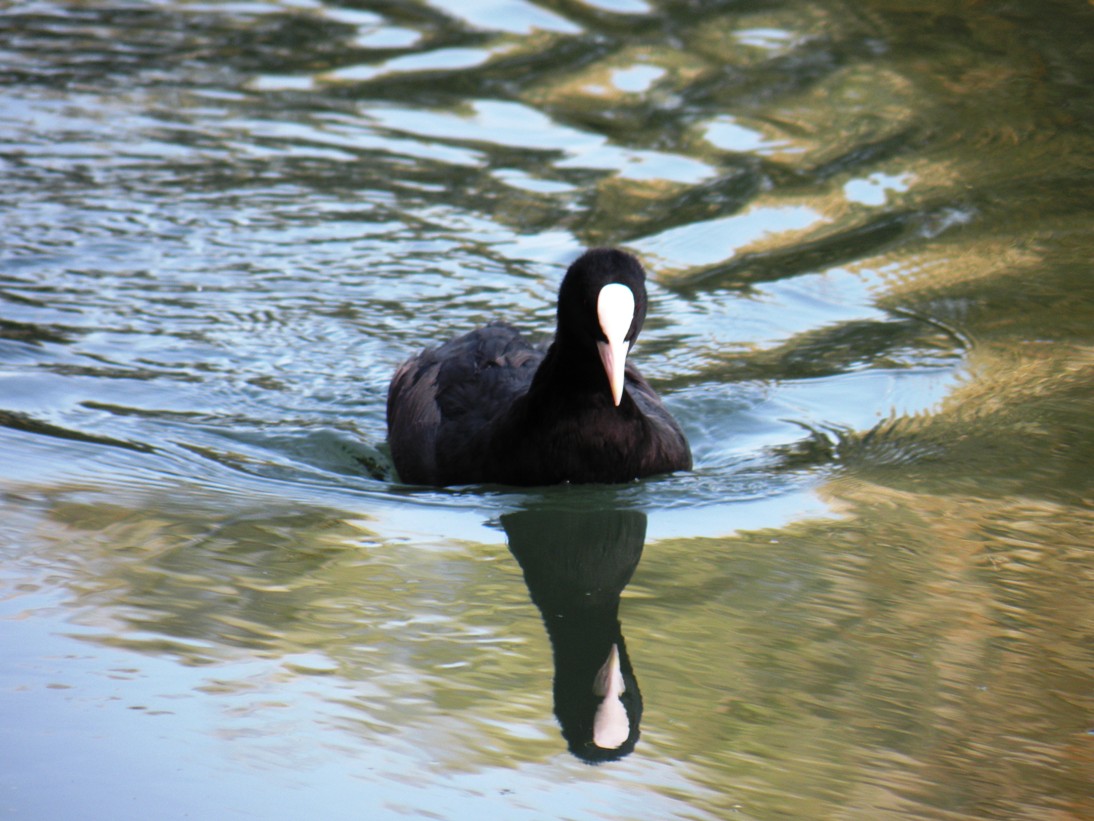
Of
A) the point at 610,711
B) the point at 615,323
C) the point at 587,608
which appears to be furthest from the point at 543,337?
the point at 610,711

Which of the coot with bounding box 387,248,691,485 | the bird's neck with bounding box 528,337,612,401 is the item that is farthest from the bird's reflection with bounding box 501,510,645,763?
the bird's neck with bounding box 528,337,612,401

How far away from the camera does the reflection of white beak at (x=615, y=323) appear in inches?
196

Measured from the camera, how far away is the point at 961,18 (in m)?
10.6

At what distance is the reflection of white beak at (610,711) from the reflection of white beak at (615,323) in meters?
1.18

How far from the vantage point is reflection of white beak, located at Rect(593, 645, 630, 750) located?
3.57m

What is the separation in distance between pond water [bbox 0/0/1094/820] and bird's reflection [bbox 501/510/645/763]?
18 mm

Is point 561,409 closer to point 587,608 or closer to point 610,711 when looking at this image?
point 587,608

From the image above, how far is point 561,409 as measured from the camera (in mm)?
5426

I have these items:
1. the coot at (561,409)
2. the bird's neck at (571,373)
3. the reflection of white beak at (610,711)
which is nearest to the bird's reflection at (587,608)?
the reflection of white beak at (610,711)

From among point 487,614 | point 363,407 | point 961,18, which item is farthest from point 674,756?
point 961,18

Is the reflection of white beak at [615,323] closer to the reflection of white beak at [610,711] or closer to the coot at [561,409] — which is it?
the coot at [561,409]

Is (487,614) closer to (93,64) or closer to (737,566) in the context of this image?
(737,566)

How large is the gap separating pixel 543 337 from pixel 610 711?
12.6ft

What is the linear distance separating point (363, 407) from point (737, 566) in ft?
8.32
